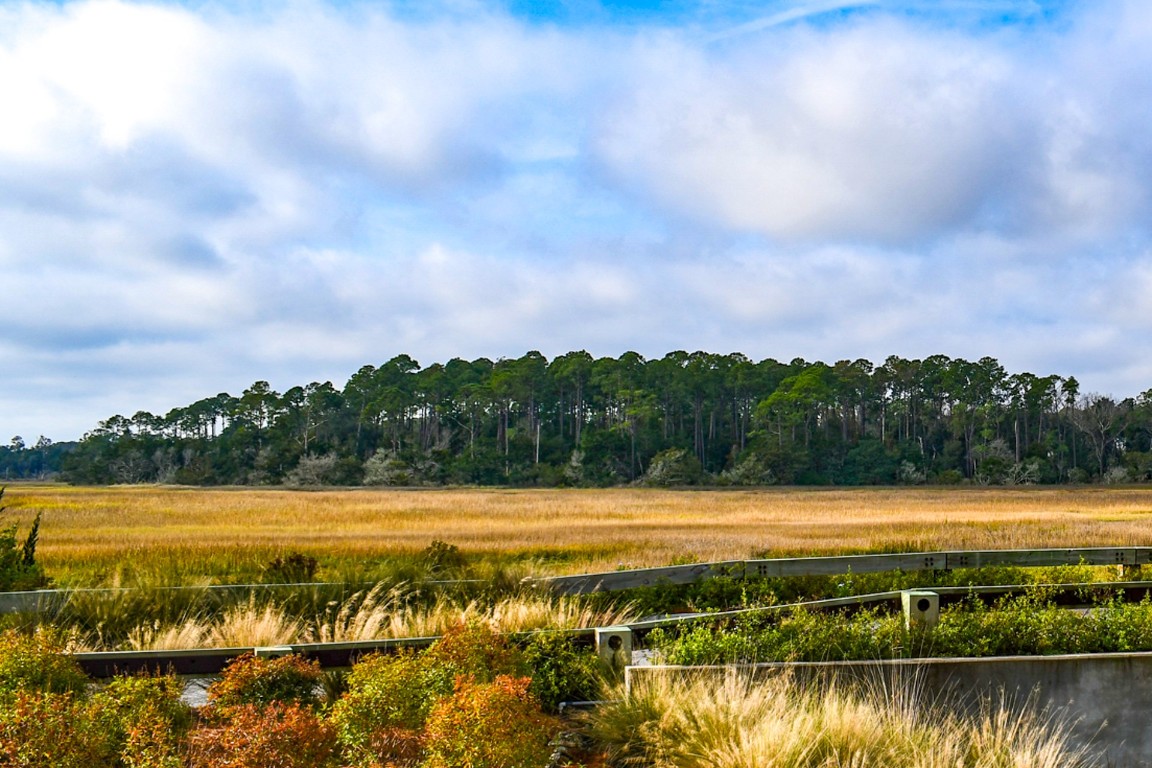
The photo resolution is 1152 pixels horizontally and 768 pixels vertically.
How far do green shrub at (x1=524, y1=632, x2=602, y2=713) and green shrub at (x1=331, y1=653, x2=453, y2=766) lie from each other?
1668 millimetres

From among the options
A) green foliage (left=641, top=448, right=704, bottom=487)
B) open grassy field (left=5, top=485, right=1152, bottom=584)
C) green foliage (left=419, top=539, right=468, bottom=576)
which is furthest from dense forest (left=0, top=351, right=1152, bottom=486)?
green foliage (left=419, top=539, right=468, bottom=576)

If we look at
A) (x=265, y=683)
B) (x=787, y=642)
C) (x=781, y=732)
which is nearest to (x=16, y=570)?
(x=265, y=683)

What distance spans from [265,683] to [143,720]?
36.4 inches

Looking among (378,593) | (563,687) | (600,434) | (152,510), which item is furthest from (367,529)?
(600,434)

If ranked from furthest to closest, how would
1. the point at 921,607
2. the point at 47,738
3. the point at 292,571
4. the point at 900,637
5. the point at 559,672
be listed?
the point at 292,571, the point at 921,607, the point at 900,637, the point at 559,672, the point at 47,738

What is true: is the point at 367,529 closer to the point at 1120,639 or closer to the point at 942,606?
the point at 942,606

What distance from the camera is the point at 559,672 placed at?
26.7 feet

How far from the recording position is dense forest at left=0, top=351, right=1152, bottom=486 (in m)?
106

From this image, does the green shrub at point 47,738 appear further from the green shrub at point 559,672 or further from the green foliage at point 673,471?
the green foliage at point 673,471

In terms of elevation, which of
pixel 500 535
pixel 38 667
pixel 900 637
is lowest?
pixel 500 535

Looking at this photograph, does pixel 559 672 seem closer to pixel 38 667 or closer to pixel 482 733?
pixel 482 733

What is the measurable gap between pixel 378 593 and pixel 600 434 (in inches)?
4047

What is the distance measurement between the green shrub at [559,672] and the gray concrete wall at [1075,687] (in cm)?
234

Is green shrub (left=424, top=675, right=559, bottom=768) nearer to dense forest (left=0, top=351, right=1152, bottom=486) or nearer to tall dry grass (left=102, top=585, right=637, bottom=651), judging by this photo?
tall dry grass (left=102, top=585, right=637, bottom=651)
